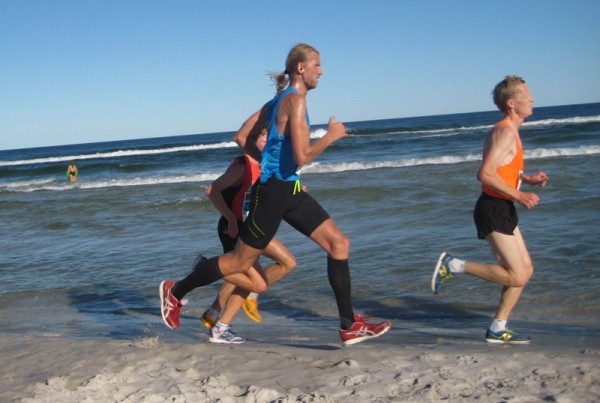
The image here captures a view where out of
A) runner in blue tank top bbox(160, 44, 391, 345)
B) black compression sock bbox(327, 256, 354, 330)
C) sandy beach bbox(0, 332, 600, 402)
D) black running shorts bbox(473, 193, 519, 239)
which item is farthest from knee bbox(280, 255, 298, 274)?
black running shorts bbox(473, 193, 519, 239)

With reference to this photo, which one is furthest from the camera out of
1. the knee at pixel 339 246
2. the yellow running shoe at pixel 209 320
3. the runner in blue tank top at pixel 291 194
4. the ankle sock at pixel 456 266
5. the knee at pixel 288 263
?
the yellow running shoe at pixel 209 320

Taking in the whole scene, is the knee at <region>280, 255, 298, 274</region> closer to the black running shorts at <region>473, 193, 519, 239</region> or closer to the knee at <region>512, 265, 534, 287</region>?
the black running shorts at <region>473, 193, 519, 239</region>

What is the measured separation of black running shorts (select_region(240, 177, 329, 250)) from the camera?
3.89m

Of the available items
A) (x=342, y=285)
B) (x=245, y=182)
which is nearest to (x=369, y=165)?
(x=245, y=182)

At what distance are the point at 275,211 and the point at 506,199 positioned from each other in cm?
147

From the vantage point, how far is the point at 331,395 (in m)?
3.05

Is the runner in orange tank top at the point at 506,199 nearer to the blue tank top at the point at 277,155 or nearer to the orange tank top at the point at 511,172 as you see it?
the orange tank top at the point at 511,172

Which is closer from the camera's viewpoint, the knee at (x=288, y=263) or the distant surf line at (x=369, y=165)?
the knee at (x=288, y=263)

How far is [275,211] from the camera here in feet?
12.8

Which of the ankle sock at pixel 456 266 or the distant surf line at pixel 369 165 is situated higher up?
the ankle sock at pixel 456 266

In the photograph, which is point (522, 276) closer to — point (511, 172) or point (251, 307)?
point (511, 172)

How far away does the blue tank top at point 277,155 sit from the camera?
384 cm

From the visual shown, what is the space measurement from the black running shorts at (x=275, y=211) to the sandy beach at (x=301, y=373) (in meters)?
0.72

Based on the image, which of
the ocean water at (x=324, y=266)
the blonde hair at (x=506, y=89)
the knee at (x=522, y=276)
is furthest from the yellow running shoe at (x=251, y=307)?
the blonde hair at (x=506, y=89)
